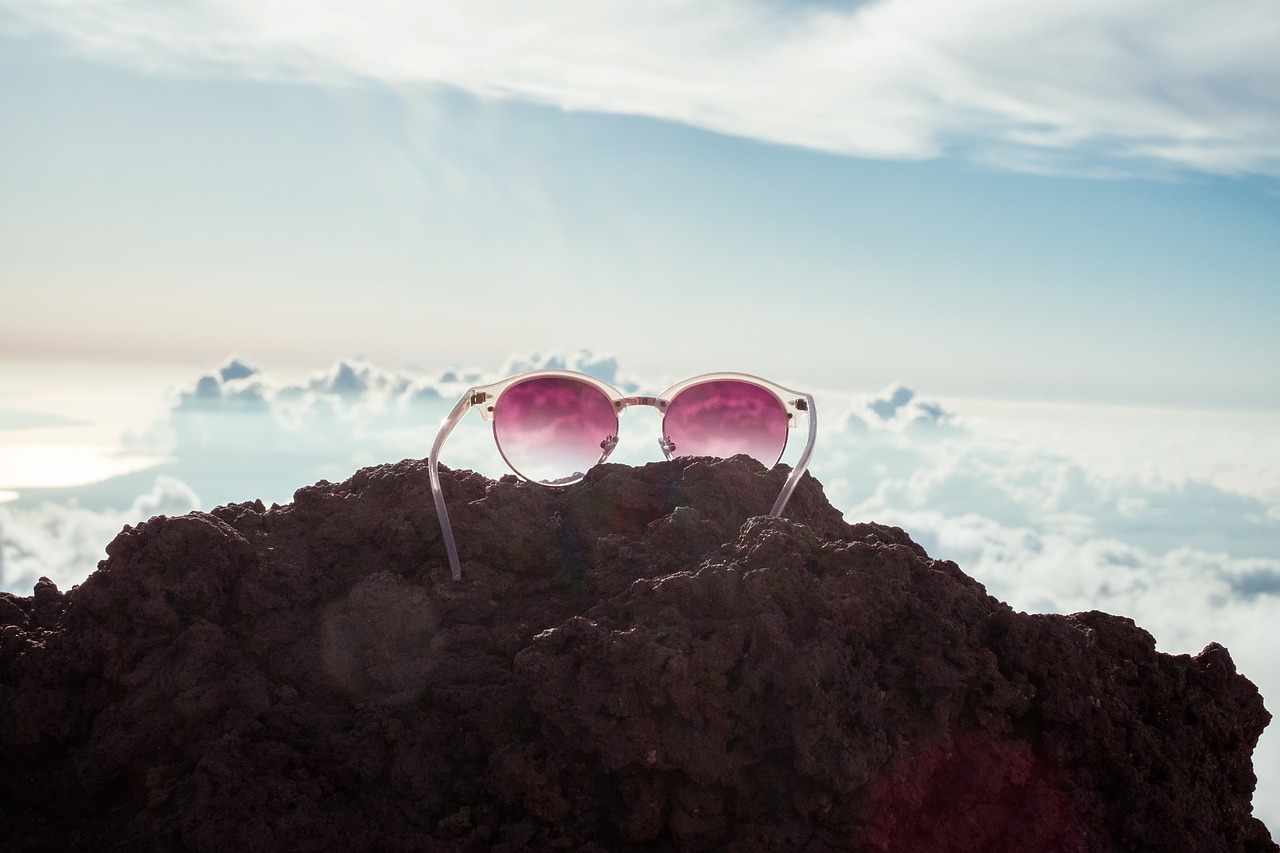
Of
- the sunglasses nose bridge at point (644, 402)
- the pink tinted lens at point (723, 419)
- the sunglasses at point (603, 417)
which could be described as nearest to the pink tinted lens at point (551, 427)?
the sunglasses at point (603, 417)

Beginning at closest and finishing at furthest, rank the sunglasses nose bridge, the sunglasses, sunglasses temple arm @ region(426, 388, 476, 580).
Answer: sunglasses temple arm @ region(426, 388, 476, 580) < the sunglasses < the sunglasses nose bridge

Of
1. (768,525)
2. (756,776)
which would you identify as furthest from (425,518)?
(756,776)

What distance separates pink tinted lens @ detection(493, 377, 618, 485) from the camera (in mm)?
4797

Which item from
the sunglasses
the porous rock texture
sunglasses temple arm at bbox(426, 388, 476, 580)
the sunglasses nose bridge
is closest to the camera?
the porous rock texture

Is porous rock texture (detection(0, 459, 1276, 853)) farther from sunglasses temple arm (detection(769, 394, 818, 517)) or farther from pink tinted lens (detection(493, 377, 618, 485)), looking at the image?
pink tinted lens (detection(493, 377, 618, 485))

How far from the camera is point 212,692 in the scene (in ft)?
10.8

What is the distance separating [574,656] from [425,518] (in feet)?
3.49

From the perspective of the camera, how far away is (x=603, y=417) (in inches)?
199

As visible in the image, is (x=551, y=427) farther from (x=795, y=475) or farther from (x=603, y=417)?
(x=795, y=475)

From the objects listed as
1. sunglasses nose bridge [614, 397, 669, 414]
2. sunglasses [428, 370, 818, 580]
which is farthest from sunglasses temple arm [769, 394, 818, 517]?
sunglasses nose bridge [614, 397, 669, 414]

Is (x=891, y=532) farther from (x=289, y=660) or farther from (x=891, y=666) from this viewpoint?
(x=289, y=660)

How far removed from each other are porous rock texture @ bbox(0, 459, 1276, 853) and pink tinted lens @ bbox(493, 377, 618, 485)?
1.01 metres

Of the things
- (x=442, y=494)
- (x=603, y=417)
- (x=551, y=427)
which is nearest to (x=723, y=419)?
(x=603, y=417)

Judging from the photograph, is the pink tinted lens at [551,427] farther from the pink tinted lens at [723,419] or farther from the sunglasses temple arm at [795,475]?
the sunglasses temple arm at [795,475]
